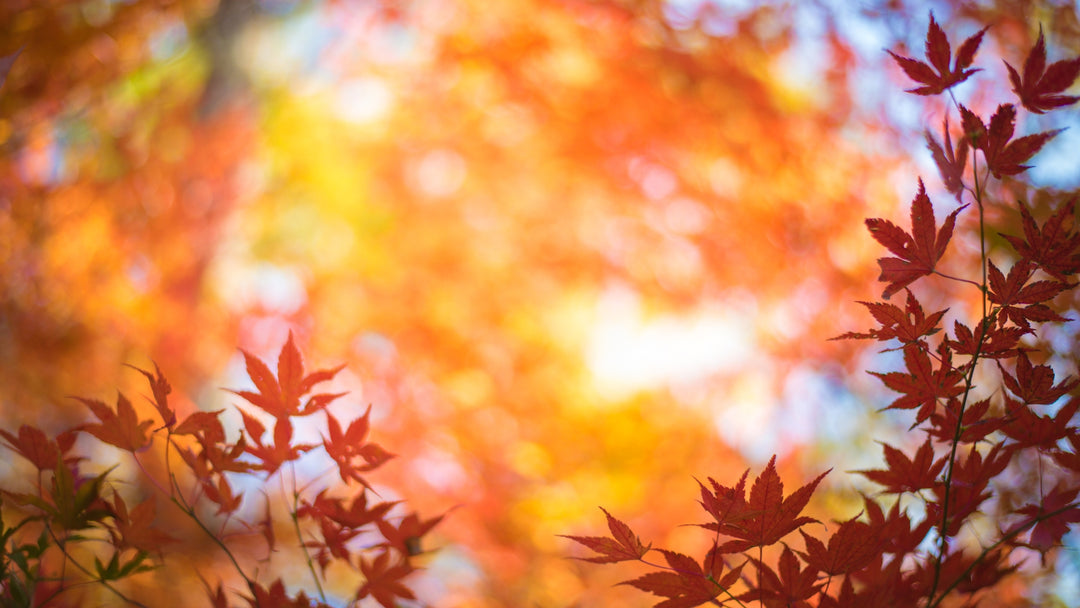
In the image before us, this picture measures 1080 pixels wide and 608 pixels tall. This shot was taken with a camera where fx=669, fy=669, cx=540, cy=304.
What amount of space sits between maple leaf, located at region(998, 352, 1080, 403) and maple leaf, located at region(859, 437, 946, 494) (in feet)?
0.39

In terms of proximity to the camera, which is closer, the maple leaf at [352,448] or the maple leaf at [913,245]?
the maple leaf at [913,245]

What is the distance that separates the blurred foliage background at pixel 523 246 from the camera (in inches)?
91.6

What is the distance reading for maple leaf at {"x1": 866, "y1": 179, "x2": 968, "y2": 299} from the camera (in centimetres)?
77

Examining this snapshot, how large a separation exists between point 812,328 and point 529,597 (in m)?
1.43

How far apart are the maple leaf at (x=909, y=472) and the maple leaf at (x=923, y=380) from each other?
0.06 m

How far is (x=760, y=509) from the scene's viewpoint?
2.40 ft

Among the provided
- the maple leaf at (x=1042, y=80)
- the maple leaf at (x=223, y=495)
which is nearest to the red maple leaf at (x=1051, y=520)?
the maple leaf at (x=1042, y=80)

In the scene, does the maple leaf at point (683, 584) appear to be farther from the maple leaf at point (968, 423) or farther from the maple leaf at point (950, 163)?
the maple leaf at point (950, 163)

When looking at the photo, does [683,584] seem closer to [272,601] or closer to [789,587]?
[789,587]

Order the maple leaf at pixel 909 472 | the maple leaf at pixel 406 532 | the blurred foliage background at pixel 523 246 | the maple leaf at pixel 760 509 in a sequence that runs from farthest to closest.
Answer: the blurred foliage background at pixel 523 246
the maple leaf at pixel 406 532
the maple leaf at pixel 909 472
the maple leaf at pixel 760 509

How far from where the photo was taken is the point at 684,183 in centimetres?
286

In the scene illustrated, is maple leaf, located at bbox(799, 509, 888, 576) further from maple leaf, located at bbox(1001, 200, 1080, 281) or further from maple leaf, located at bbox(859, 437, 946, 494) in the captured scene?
maple leaf, located at bbox(1001, 200, 1080, 281)

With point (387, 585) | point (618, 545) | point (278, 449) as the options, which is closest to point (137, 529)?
point (278, 449)

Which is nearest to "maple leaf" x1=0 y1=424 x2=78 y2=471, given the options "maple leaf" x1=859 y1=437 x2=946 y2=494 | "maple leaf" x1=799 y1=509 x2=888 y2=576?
"maple leaf" x1=799 y1=509 x2=888 y2=576
